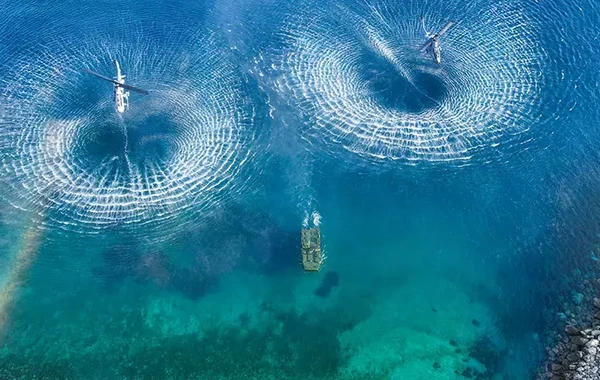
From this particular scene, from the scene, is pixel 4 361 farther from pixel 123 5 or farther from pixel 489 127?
pixel 489 127

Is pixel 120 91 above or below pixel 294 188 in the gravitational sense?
above

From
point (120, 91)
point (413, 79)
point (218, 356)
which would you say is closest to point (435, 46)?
point (413, 79)

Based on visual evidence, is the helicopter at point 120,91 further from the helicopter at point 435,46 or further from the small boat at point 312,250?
the helicopter at point 435,46

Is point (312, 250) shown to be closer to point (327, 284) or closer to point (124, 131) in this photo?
point (327, 284)

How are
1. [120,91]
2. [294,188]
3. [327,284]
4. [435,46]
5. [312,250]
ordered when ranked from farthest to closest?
1. [435,46]
2. [120,91]
3. [294,188]
4. [312,250]
5. [327,284]

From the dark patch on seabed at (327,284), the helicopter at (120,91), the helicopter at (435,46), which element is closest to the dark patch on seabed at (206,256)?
the dark patch on seabed at (327,284)

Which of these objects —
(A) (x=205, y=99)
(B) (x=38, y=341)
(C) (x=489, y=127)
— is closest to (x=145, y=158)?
(A) (x=205, y=99)
